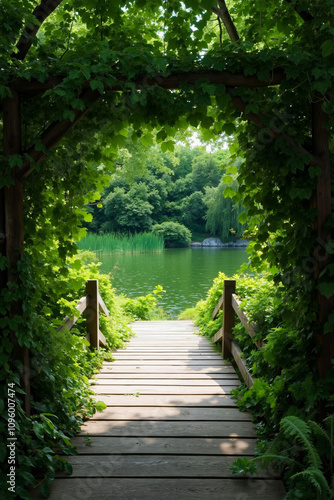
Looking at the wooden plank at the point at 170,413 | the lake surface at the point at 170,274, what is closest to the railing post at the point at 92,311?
the wooden plank at the point at 170,413

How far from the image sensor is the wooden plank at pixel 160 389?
4125 mm

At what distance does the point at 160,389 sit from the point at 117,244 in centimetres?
1764

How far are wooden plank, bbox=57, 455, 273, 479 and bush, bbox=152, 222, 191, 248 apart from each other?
101 feet

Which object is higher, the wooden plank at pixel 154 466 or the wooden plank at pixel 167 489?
the wooden plank at pixel 154 466

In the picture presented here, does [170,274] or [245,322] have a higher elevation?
[245,322]

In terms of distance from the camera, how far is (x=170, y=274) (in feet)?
60.1

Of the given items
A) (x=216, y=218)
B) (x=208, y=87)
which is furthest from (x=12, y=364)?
(x=216, y=218)

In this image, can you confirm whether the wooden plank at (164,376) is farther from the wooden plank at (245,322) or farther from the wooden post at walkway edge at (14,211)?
the wooden post at walkway edge at (14,211)

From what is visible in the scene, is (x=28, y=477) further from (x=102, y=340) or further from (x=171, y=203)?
(x=171, y=203)

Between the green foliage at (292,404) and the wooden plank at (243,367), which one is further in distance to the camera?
the wooden plank at (243,367)

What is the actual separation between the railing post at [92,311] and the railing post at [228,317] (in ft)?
4.87

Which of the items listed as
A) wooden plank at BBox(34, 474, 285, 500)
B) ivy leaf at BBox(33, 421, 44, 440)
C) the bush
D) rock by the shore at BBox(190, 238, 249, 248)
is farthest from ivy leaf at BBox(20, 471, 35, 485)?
the bush

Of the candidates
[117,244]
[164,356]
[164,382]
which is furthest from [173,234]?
[164,382]

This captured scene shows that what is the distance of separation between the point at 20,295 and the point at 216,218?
2935cm
